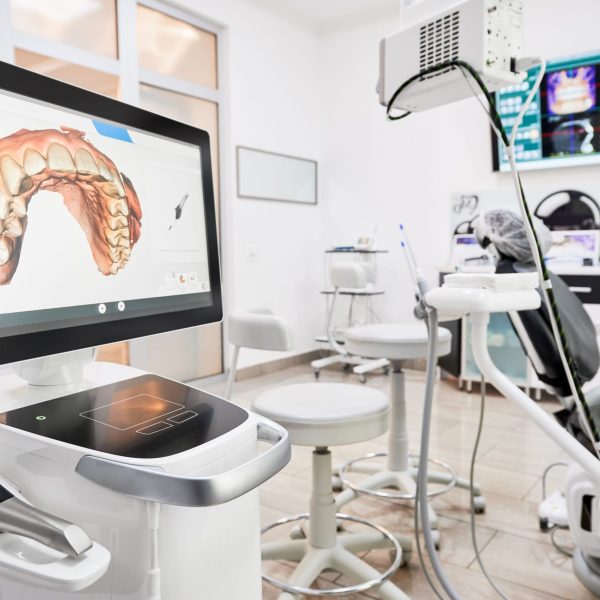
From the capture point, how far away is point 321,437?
1364mm

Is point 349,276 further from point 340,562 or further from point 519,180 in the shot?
point 519,180

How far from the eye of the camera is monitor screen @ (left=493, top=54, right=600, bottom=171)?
146 inches

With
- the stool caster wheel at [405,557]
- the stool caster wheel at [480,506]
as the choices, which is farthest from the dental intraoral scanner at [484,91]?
the stool caster wheel at [480,506]

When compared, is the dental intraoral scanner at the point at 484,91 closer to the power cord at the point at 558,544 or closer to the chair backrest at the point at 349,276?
the power cord at the point at 558,544

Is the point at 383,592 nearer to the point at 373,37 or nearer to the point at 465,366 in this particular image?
the point at 465,366

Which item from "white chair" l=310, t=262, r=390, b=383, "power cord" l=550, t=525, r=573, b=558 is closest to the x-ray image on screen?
"white chair" l=310, t=262, r=390, b=383

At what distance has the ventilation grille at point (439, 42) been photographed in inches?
41.3

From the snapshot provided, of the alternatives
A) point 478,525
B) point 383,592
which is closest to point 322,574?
point 383,592

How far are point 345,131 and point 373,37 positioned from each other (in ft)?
2.55

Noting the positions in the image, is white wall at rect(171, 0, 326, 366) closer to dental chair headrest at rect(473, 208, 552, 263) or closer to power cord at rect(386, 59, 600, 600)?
dental chair headrest at rect(473, 208, 552, 263)

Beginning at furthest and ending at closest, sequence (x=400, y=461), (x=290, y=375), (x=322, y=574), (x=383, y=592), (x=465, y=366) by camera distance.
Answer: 1. (x=290, y=375)
2. (x=465, y=366)
3. (x=400, y=461)
4. (x=322, y=574)
5. (x=383, y=592)

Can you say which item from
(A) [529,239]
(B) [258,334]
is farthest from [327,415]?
(A) [529,239]

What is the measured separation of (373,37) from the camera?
4777mm

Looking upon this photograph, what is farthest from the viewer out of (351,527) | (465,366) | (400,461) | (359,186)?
(359,186)
